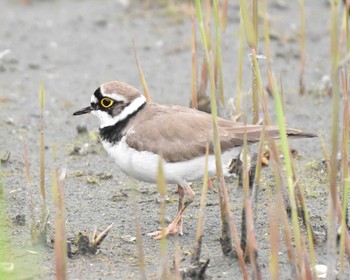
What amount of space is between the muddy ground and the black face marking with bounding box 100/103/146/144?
1.58ft

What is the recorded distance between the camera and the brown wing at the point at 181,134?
479 cm

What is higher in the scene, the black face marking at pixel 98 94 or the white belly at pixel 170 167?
the black face marking at pixel 98 94

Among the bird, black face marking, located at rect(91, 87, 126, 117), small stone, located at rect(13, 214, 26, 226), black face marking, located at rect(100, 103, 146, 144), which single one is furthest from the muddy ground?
black face marking, located at rect(91, 87, 126, 117)

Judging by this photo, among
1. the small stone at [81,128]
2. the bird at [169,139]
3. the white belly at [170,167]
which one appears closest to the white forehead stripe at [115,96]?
the bird at [169,139]

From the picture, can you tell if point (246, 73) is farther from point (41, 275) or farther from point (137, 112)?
point (41, 275)

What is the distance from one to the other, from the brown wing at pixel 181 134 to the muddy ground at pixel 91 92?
1.20ft

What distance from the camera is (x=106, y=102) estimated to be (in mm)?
5266

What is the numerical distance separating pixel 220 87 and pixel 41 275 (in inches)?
73.9

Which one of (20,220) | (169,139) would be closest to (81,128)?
(20,220)

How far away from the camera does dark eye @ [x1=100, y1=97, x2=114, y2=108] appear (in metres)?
5.25

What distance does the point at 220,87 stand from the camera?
556 centimetres

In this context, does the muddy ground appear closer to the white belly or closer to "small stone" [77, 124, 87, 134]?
"small stone" [77, 124, 87, 134]

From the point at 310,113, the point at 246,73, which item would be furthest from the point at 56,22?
the point at 310,113

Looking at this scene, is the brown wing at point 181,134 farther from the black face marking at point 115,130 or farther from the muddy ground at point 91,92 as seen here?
the muddy ground at point 91,92
